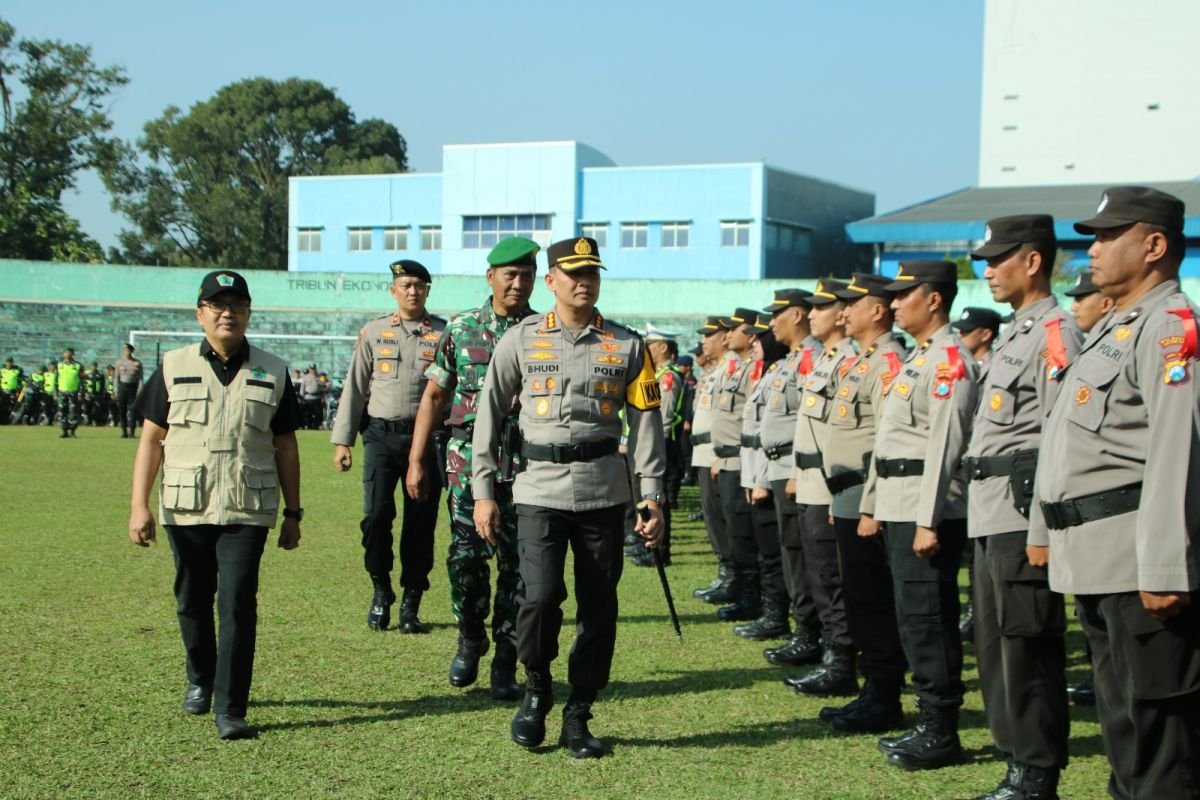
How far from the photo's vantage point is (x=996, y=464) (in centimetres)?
508

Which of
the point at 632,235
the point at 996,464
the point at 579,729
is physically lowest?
the point at 579,729

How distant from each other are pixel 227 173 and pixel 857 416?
77929 millimetres

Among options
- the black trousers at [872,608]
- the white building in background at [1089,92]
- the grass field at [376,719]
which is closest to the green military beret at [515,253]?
the black trousers at [872,608]

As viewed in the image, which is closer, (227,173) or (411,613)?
(411,613)

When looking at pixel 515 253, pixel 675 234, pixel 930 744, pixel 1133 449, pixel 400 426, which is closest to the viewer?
pixel 1133 449

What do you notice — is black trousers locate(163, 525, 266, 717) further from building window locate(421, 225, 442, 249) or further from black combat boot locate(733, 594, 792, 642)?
building window locate(421, 225, 442, 249)

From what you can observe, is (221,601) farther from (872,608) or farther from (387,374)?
(872,608)

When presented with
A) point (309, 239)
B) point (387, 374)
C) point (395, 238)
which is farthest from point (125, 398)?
point (309, 239)

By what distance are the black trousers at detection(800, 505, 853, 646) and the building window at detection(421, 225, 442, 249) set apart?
55395 millimetres

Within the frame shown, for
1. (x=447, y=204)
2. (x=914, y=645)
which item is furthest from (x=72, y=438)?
(x=447, y=204)

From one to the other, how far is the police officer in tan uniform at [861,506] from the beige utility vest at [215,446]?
9.28ft

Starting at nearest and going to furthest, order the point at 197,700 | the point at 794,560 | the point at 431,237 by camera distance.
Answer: the point at 197,700 → the point at 794,560 → the point at 431,237

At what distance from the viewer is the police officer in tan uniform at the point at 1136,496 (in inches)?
150

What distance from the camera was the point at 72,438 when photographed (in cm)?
2828
